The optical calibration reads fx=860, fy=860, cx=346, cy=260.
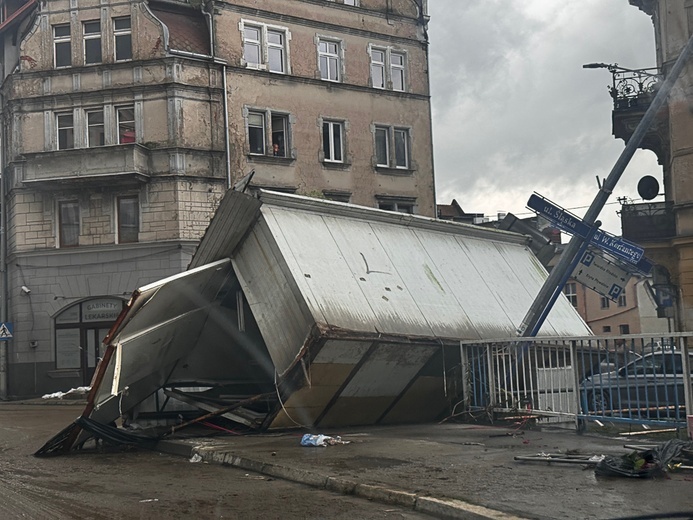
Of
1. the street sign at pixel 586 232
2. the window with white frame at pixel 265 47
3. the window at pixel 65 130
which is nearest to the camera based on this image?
the street sign at pixel 586 232

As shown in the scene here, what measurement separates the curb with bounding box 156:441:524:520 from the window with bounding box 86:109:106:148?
74.1 feet

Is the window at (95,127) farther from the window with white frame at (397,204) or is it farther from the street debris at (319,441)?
the street debris at (319,441)

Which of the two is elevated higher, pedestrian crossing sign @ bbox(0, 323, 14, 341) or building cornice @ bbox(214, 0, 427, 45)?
building cornice @ bbox(214, 0, 427, 45)

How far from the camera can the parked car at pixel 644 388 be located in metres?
9.59

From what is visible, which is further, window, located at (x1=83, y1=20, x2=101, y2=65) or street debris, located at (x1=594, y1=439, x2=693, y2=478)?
window, located at (x1=83, y1=20, x2=101, y2=65)

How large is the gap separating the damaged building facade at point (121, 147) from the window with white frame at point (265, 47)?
0.17ft

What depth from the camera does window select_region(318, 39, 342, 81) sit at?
3431 cm

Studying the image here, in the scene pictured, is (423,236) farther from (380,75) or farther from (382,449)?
(380,75)

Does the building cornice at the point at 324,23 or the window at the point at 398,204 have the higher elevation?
the building cornice at the point at 324,23

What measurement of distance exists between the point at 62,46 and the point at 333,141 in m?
10.7

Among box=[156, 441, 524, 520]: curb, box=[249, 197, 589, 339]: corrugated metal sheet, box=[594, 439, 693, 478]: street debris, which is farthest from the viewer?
box=[249, 197, 589, 339]: corrugated metal sheet

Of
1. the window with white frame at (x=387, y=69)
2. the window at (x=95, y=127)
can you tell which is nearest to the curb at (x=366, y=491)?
the window at (x=95, y=127)

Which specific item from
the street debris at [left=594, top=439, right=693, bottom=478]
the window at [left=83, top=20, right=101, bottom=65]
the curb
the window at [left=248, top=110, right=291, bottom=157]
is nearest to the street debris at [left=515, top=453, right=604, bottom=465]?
the street debris at [left=594, top=439, right=693, bottom=478]

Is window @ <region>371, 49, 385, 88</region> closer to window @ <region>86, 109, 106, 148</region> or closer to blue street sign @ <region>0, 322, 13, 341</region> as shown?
window @ <region>86, 109, 106, 148</region>
